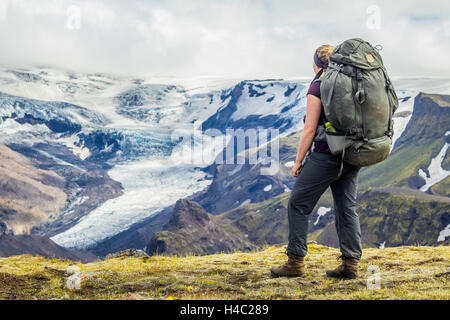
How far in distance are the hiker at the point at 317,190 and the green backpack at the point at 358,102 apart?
46 cm

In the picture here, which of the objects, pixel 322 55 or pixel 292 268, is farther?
pixel 292 268

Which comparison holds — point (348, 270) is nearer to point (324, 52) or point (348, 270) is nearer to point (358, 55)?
point (358, 55)

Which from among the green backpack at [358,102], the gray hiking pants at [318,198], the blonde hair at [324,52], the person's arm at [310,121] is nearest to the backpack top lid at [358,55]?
the green backpack at [358,102]

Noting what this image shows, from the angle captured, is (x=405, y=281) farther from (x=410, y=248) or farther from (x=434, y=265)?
(x=410, y=248)

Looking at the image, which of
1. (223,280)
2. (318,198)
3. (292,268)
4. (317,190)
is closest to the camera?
(317,190)

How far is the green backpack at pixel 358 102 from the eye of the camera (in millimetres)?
8398

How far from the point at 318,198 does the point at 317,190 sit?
0.24 metres

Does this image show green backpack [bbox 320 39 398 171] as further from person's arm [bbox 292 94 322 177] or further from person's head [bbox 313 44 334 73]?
person's head [bbox 313 44 334 73]

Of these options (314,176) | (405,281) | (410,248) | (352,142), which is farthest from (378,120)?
(410,248)

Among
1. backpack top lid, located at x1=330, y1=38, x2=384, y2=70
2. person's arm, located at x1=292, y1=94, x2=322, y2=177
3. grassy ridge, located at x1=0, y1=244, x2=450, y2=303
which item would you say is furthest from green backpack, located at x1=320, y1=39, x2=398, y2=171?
grassy ridge, located at x1=0, y1=244, x2=450, y2=303

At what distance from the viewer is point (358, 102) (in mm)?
8383

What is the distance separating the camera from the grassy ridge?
8.36 m

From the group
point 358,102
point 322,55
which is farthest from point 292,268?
point 322,55

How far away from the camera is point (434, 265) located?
10906mm
